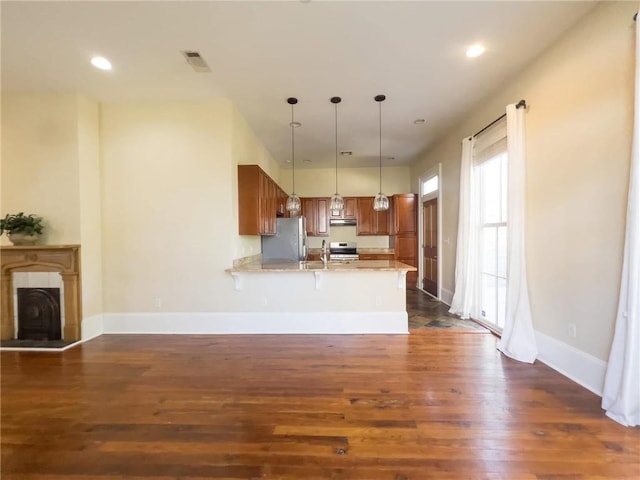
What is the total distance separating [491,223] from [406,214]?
301 cm

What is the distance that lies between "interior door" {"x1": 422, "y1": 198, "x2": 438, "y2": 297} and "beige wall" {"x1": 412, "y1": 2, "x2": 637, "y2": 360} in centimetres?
271

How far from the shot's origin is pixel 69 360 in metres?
3.00

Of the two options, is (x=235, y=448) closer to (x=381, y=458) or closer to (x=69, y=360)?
(x=381, y=458)

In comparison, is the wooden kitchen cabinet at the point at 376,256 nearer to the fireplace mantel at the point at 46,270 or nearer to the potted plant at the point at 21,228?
the fireplace mantel at the point at 46,270

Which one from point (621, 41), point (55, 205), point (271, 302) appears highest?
point (621, 41)


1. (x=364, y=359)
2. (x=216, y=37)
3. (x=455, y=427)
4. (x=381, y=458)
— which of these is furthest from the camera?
(x=364, y=359)

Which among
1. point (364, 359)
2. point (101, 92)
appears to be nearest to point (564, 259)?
point (364, 359)

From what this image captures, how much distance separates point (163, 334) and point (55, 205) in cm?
204

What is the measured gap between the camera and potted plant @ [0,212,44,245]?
10.9ft

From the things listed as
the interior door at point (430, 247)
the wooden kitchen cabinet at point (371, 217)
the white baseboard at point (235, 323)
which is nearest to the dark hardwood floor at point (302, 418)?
the white baseboard at point (235, 323)

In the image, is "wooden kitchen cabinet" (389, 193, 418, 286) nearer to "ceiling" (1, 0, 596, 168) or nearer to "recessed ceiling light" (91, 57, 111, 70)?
"ceiling" (1, 0, 596, 168)

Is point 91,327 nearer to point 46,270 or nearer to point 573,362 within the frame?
point 46,270

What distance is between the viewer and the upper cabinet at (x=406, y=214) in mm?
6711

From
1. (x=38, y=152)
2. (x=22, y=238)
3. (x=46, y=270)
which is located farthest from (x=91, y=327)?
(x=38, y=152)
